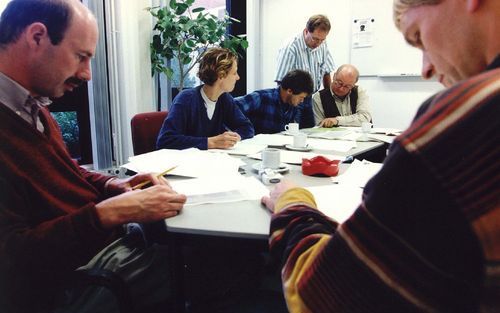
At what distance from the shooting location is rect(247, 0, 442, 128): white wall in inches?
167

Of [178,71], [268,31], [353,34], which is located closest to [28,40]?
[178,71]

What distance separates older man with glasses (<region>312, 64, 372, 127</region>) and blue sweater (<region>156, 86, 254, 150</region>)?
45.4 inches

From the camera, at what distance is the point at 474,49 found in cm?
50

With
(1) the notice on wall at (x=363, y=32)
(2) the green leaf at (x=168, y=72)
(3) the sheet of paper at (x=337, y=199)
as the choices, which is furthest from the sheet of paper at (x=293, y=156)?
(1) the notice on wall at (x=363, y=32)

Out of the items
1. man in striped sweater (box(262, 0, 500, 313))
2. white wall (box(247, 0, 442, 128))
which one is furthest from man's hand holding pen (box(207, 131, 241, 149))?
white wall (box(247, 0, 442, 128))

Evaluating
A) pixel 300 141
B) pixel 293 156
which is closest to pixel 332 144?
pixel 300 141

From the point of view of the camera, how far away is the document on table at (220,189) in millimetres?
1123

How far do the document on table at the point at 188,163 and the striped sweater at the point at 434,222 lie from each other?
3.18 feet

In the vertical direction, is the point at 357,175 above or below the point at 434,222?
below

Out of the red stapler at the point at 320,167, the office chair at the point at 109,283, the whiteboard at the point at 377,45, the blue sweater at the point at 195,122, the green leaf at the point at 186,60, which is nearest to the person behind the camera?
the office chair at the point at 109,283

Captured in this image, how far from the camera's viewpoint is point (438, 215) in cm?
39

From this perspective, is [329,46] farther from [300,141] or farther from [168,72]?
[300,141]

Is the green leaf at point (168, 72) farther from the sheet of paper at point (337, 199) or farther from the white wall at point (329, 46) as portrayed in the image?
the sheet of paper at point (337, 199)

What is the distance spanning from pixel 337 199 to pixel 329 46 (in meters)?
3.92
